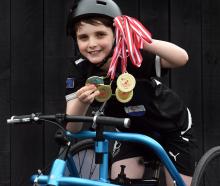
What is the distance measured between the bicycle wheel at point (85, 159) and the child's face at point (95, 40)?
58 centimetres

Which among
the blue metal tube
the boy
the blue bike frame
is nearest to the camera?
the blue bike frame

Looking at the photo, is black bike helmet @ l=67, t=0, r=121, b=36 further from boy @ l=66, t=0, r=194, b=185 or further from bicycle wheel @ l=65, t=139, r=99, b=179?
bicycle wheel @ l=65, t=139, r=99, b=179

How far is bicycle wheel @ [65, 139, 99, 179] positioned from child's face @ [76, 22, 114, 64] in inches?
22.7

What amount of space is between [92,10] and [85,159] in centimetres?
86

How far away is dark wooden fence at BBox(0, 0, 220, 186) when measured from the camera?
3877 mm

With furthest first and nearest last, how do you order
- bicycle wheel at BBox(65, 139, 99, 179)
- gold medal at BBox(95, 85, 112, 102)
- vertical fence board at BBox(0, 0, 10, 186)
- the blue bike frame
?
1. vertical fence board at BBox(0, 0, 10, 186)
2. bicycle wheel at BBox(65, 139, 99, 179)
3. gold medal at BBox(95, 85, 112, 102)
4. the blue bike frame

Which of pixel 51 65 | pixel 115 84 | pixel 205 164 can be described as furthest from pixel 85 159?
pixel 51 65

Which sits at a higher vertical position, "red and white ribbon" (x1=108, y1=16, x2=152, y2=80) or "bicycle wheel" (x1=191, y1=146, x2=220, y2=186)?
"red and white ribbon" (x1=108, y1=16, x2=152, y2=80)

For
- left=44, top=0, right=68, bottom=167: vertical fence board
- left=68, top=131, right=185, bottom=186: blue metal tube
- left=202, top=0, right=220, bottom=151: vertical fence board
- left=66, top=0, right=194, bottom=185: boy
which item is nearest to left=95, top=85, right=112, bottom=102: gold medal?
left=66, top=0, right=194, bottom=185: boy

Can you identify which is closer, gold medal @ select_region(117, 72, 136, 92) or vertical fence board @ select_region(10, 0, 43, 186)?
gold medal @ select_region(117, 72, 136, 92)

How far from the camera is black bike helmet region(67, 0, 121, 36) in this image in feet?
8.04

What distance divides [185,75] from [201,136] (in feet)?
1.52

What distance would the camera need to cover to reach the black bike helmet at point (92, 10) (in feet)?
8.04

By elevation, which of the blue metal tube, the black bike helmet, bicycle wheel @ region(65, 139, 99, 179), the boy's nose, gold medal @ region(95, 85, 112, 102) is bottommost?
bicycle wheel @ region(65, 139, 99, 179)
